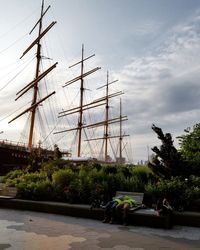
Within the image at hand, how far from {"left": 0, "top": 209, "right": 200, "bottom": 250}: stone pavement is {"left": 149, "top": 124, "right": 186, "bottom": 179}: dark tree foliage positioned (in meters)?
3.48

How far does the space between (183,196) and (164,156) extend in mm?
2530

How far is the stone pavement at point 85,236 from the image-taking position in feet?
24.5

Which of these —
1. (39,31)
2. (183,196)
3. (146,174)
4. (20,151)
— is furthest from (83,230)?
(39,31)

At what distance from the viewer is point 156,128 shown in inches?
531

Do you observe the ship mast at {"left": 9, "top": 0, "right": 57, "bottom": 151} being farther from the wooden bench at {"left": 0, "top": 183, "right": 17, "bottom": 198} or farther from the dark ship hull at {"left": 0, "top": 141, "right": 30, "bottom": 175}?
the wooden bench at {"left": 0, "top": 183, "right": 17, "bottom": 198}

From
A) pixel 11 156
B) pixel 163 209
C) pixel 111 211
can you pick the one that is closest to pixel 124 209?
pixel 111 211

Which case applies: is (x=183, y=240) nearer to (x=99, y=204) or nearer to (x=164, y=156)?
(x=99, y=204)

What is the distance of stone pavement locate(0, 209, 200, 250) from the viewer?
7.46m

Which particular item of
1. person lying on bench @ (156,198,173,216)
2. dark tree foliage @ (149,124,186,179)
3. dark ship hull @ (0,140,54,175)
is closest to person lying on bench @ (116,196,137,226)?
person lying on bench @ (156,198,173,216)

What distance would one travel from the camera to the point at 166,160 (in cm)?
1288

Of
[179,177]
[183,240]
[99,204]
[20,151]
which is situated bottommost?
[183,240]

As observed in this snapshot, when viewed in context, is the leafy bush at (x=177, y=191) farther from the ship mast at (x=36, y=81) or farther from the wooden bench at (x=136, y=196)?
the ship mast at (x=36, y=81)

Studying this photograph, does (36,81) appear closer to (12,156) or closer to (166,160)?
(12,156)

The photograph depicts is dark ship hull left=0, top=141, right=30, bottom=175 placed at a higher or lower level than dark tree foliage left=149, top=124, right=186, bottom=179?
higher
